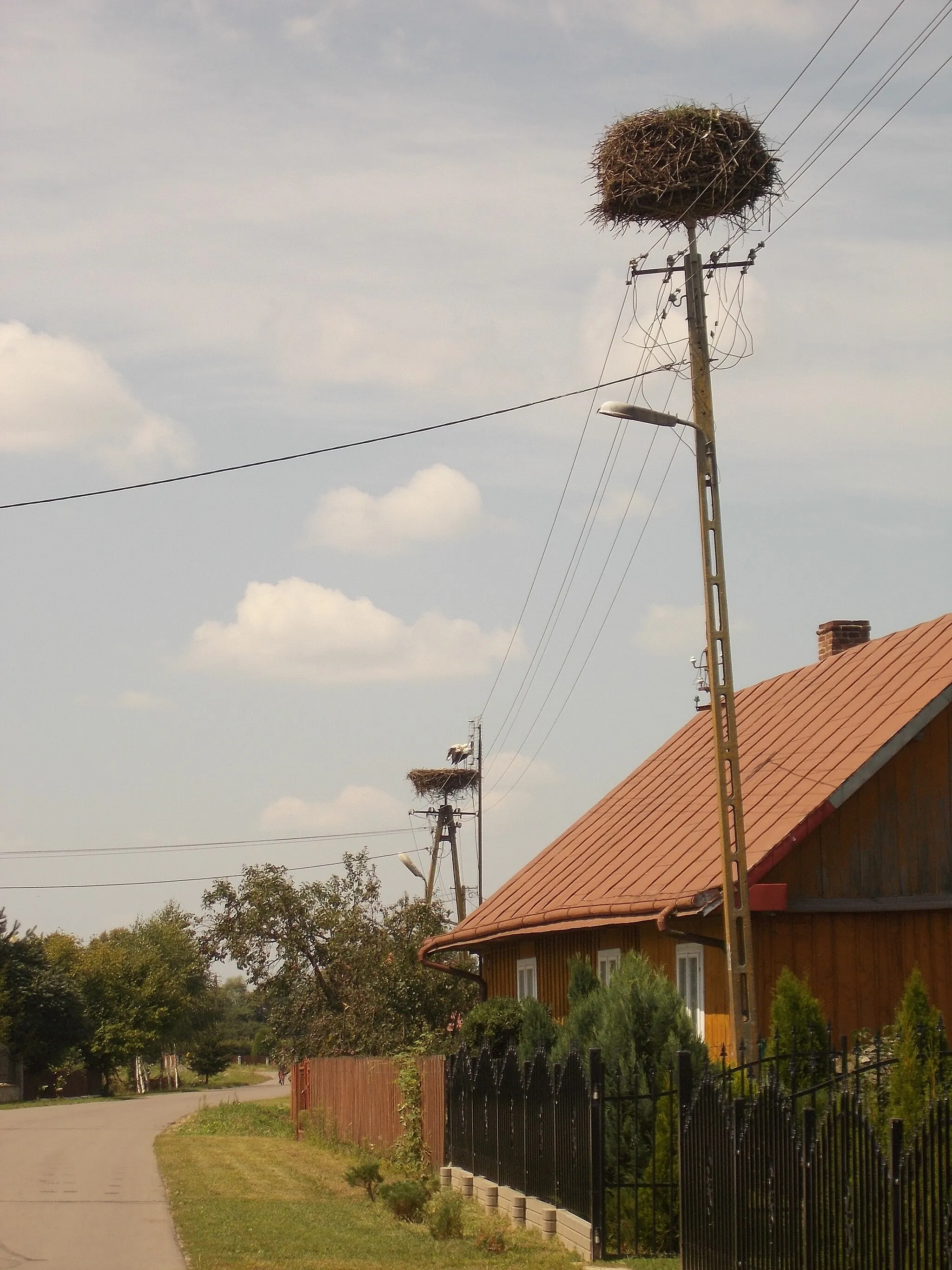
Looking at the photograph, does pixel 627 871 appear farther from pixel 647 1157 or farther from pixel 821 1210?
pixel 821 1210

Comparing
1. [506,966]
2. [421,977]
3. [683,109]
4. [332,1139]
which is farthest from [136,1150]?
[683,109]

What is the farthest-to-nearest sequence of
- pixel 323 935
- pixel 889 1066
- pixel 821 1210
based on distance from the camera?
pixel 323 935 < pixel 889 1066 < pixel 821 1210

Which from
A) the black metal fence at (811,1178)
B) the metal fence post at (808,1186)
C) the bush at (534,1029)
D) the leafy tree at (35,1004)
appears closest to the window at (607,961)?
the bush at (534,1029)

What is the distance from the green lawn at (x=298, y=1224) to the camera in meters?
12.4

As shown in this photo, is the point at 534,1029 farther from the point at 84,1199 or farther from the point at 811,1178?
the point at 811,1178

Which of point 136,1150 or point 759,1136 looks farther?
point 136,1150

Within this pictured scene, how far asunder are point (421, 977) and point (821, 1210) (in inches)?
859

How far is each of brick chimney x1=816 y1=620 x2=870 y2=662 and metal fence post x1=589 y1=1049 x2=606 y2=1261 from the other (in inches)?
470

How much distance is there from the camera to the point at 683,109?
51.9 feet

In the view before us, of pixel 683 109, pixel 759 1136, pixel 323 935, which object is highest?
pixel 683 109

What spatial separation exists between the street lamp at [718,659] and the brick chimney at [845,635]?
30.6 feet

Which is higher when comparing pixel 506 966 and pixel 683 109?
pixel 683 109

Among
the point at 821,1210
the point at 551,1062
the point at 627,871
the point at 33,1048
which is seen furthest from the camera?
the point at 33,1048

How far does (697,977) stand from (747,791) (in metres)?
2.47
